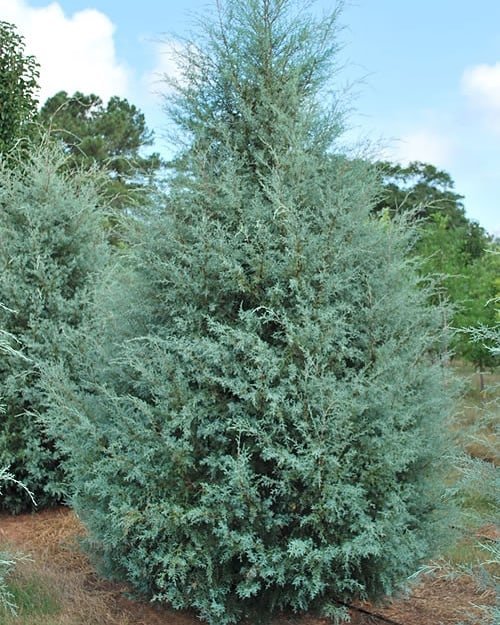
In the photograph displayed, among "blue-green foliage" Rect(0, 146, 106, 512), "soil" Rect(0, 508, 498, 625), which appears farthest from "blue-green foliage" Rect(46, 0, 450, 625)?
"blue-green foliage" Rect(0, 146, 106, 512)

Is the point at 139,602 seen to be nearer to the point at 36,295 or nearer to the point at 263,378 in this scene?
the point at 263,378

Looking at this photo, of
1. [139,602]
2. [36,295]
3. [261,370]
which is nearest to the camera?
[261,370]

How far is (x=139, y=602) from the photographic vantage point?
437cm

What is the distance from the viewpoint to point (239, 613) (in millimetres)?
3984

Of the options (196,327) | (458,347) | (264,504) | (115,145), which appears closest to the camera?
(264,504)

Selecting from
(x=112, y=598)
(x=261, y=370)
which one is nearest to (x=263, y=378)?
(x=261, y=370)

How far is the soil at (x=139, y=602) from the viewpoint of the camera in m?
4.12

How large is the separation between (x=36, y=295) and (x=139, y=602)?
313 centimetres

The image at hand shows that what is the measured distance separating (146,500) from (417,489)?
154 centimetres

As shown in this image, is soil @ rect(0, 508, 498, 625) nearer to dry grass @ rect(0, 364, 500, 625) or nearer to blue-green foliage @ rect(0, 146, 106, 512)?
dry grass @ rect(0, 364, 500, 625)

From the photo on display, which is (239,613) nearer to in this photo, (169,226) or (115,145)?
(169,226)

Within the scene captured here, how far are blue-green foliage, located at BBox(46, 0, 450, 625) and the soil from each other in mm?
189

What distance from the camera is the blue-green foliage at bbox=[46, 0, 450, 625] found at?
3701 millimetres

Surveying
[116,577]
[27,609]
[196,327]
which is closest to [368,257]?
[196,327]
